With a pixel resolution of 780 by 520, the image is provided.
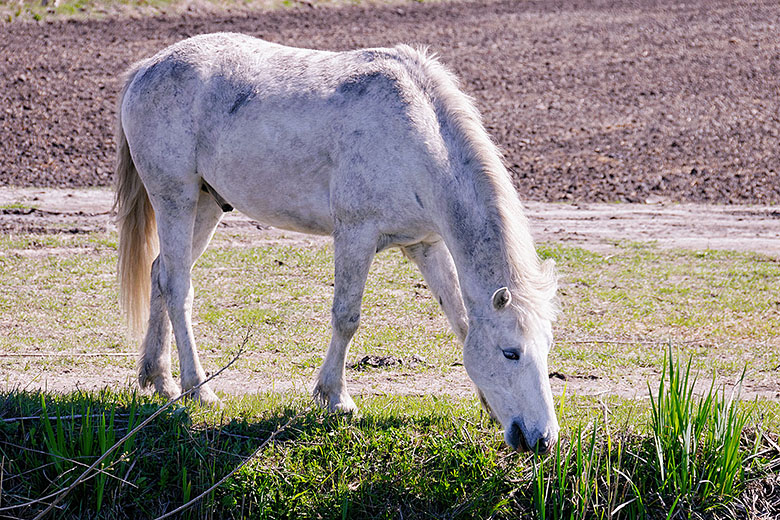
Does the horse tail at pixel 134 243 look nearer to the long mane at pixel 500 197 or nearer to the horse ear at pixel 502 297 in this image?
the long mane at pixel 500 197

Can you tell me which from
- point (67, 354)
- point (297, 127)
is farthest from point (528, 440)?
point (67, 354)

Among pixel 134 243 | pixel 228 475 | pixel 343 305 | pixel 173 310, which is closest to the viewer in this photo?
pixel 228 475

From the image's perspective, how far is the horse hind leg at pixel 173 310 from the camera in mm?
5605

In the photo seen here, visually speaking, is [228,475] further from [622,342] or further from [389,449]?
[622,342]

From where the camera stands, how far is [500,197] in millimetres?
4645

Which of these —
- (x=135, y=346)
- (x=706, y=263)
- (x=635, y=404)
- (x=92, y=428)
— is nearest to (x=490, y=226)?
(x=635, y=404)

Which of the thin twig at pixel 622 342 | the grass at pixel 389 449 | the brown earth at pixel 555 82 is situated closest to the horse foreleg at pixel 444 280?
the grass at pixel 389 449

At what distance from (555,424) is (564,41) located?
49.3 feet

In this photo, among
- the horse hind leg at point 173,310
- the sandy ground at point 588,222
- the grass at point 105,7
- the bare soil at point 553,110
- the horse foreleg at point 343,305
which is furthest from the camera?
the grass at point 105,7

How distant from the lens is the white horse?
4.52 meters

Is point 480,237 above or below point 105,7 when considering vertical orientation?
below

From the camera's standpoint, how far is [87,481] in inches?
178

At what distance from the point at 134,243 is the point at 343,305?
1733 mm

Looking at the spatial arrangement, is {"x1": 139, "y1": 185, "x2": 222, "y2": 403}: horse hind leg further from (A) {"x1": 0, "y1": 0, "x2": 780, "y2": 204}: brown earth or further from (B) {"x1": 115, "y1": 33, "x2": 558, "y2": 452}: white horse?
(A) {"x1": 0, "y1": 0, "x2": 780, "y2": 204}: brown earth
